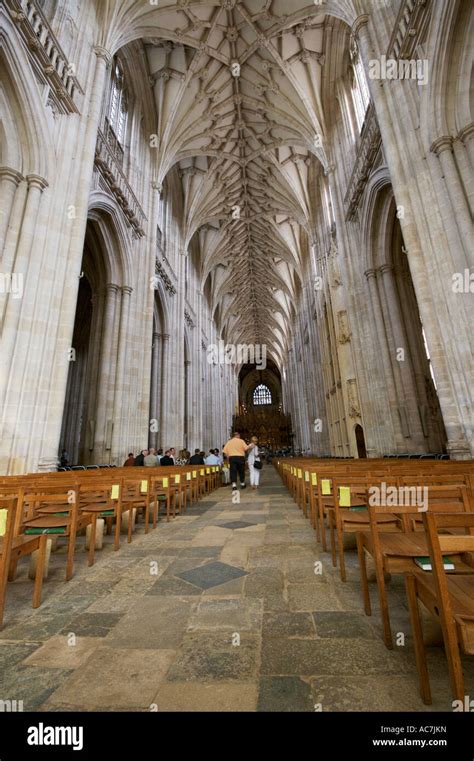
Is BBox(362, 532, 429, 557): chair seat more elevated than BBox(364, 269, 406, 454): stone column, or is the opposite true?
BBox(364, 269, 406, 454): stone column

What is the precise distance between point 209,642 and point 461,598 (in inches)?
49.8

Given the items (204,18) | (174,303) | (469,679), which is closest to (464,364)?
(469,679)

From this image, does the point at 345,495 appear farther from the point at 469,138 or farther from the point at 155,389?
the point at 155,389

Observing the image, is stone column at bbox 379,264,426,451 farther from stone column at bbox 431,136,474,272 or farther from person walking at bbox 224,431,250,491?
person walking at bbox 224,431,250,491

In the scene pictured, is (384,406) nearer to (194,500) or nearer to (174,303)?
(194,500)

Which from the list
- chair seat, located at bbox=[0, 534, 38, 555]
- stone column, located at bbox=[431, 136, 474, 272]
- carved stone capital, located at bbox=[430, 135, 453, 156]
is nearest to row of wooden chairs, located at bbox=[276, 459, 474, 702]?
chair seat, located at bbox=[0, 534, 38, 555]

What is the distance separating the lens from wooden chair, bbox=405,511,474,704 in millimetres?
1180

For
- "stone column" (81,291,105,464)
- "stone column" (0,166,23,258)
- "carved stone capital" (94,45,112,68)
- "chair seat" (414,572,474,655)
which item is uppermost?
"carved stone capital" (94,45,112,68)

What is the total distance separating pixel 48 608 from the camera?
2281mm

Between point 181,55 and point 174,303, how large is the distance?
1082 cm

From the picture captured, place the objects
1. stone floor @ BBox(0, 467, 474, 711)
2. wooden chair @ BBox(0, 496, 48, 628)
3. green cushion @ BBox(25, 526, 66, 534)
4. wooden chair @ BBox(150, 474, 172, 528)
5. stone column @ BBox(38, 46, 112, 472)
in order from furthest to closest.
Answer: stone column @ BBox(38, 46, 112, 472) → wooden chair @ BBox(150, 474, 172, 528) → green cushion @ BBox(25, 526, 66, 534) → wooden chair @ BBox(0, 496, 48, 628) → stone floor @ BBox(0, 467, 474, 711)

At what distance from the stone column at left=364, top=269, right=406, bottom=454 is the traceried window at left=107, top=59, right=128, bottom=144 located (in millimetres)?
10975

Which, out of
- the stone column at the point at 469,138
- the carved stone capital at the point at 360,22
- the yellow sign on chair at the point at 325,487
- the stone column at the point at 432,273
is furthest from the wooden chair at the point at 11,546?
the carved stone capital at the point at 360,22

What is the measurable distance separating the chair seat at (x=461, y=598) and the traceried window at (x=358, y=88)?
48.1 feet
